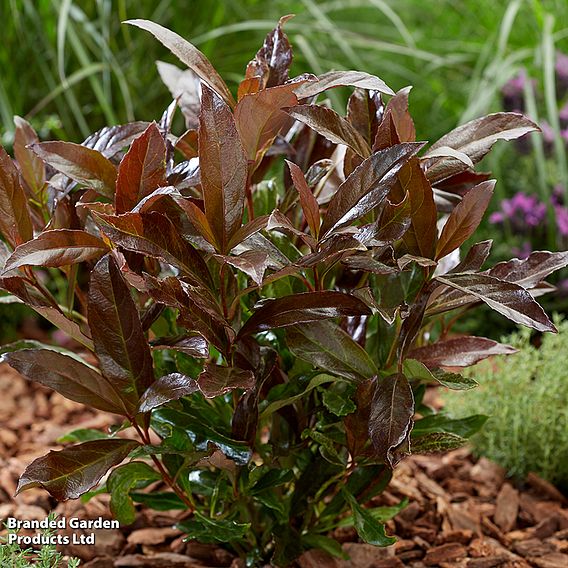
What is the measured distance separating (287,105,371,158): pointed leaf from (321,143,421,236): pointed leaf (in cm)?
6

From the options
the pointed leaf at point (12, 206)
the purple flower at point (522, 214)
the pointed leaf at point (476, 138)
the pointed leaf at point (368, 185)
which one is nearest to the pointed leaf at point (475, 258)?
the pointed leaf at point (476, 138)

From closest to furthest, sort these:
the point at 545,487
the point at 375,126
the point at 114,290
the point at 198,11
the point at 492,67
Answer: the point at 114,290
the point at 375,126
the point at 545,487
the point at 492,67
the point at 198,11

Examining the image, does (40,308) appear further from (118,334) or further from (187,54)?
(187,54)

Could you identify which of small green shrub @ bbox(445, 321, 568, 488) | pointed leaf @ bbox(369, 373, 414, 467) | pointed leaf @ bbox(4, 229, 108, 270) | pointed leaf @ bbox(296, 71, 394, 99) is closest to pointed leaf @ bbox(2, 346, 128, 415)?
pointed leaf @ bbox(4, 229, 108, 270)

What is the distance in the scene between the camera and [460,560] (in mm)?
1423

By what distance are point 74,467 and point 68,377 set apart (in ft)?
0.37

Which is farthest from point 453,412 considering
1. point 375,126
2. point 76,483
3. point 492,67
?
point 492,67

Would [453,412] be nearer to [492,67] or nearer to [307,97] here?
[307,97]

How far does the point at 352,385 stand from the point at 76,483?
1.28 ft

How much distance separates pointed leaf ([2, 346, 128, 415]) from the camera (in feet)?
3.41

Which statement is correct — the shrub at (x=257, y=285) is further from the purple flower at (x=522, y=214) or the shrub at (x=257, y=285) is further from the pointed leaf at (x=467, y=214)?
the purple flower at (x=522, y=214)

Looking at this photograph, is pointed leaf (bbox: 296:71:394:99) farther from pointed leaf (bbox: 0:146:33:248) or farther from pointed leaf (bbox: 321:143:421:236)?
pointed leaf (bbox: 0:146:33:248)

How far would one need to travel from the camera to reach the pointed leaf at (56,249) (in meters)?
0.92

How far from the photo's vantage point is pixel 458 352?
1.15m
